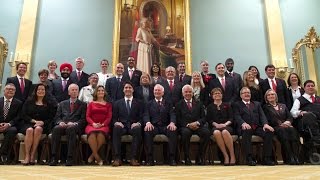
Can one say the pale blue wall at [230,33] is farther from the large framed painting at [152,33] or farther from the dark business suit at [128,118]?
the dark business suit at [128,118]

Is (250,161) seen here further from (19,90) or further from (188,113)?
(19,90)

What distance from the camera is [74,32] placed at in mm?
7582

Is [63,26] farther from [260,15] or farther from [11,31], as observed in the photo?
[260,15]

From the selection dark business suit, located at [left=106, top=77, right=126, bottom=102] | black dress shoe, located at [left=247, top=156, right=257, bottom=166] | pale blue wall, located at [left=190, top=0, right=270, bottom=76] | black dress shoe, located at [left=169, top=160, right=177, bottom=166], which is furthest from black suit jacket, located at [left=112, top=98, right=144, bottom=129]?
pale blue wall, located at [left=190, top=0, right=270, bottom=76]

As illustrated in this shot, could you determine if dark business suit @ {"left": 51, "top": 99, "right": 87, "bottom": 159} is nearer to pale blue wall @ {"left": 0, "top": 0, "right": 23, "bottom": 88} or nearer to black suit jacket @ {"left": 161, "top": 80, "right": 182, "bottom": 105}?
black suit jacket @ {"left": 161, "top": 80, "right": 182, "bottom": 105}

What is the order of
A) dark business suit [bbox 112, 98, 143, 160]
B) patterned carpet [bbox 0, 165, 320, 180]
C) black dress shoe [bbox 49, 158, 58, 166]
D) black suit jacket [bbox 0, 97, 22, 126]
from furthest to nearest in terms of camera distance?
black suit jacket [bbox 0, 97, 22, 126]
dark business suit [bbox 112, 98, 143, 160]
black dress shoe [bbox 49, 158, 58, 166]
patterned carpet [bbox 0, 165, 320, 180]

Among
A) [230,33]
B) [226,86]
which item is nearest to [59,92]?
[226,86]

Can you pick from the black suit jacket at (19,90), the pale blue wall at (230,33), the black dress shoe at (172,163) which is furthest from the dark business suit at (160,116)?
the pale blue wall at (230,33)

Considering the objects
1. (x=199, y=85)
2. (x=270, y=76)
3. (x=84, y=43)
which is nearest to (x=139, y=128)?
(x=199, y=85)

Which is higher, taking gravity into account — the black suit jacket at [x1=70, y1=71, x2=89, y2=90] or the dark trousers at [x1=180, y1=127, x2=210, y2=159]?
the black suit jacket at [x1=70, y1=71, x2=89, y2=90]

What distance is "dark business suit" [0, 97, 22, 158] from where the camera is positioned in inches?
185

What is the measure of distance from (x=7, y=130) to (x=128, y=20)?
397 cm

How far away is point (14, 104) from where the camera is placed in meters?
5.05

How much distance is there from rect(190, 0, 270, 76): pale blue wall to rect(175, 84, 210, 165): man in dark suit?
244 centimetres
